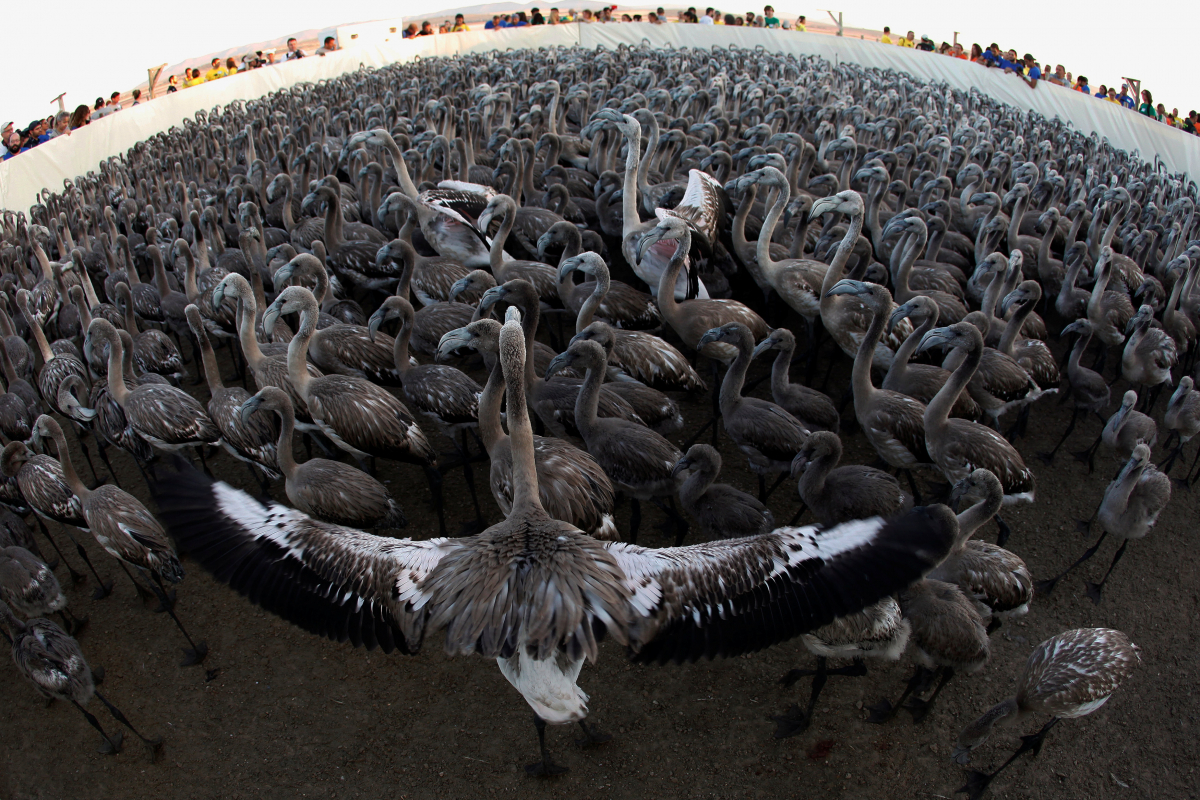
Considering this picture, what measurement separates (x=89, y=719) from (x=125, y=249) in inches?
275

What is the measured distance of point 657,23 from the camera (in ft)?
88.6

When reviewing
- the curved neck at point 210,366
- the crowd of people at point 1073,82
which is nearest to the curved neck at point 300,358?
the curved neck at point 210,366

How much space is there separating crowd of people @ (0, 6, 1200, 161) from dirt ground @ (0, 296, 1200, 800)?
14033 millimetres

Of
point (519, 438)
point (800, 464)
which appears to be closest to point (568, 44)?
point (800, 464)

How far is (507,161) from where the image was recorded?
9.95 meters

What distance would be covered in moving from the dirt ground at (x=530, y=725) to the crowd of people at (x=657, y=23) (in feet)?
46.0

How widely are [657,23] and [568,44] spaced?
339 centimetres

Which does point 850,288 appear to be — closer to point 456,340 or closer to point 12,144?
point 456,340

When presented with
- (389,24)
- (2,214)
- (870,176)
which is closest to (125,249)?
(2,214)

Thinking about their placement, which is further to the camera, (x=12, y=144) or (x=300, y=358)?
(x=12, y=144)

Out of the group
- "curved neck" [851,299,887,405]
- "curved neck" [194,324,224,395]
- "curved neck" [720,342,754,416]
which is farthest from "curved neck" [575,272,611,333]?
"curved neck" [194,324,224,395]

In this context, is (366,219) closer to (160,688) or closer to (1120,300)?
(160,688)

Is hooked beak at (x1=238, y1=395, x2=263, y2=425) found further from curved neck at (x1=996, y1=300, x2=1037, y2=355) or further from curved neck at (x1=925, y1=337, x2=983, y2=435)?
curved neck at (x1=996, y1=300, x2=1037, y2=355)

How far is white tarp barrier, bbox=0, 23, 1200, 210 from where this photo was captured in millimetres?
14234
